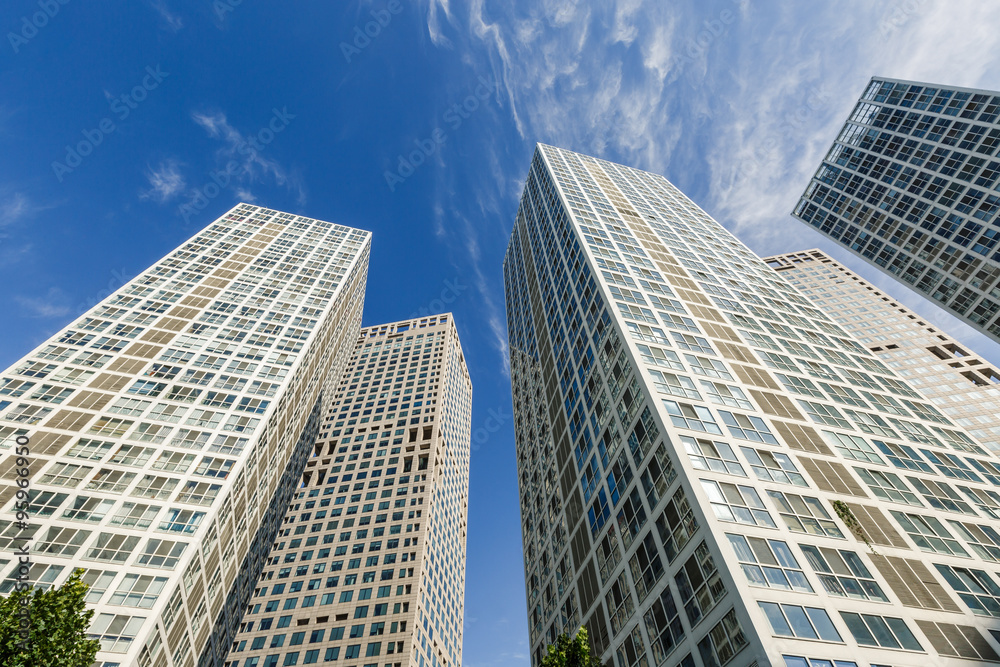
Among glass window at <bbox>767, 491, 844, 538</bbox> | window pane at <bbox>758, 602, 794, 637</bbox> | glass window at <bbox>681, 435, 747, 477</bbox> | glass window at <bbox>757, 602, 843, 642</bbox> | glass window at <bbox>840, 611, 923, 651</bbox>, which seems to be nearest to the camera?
window pane at <bbox>758, 602, 794, 637</bbox>

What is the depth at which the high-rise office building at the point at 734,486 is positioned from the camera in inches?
972

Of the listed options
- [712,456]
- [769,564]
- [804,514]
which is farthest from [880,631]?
[712,456]

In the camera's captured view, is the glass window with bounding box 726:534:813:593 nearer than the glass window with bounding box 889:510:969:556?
Yes

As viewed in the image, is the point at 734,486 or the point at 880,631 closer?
the point at 880,631

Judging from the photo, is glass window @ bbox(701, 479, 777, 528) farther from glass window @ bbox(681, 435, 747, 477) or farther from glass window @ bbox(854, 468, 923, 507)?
glass window @ bbox(854, 468, 923, 507)

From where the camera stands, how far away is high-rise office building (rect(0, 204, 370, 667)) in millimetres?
39531

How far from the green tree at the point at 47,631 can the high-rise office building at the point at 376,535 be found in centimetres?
5429

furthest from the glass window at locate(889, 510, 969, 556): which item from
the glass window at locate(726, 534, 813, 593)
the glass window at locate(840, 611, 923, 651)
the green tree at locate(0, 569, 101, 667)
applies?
the green tree at locate(0, 569, 101, 667)

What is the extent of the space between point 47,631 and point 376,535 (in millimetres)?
68867

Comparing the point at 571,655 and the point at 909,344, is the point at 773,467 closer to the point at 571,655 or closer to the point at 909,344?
the point at 571,655

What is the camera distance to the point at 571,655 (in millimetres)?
22891

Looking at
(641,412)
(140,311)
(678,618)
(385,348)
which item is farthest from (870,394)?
(385,348)

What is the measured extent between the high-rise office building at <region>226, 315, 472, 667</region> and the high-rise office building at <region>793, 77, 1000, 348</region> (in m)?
93.3

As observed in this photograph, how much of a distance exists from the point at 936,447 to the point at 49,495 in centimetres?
7309
